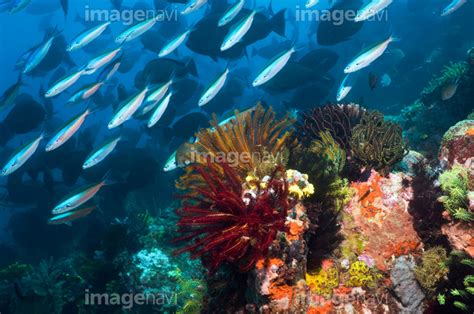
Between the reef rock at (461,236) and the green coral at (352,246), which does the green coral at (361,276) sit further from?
the reef rock at (461,236)

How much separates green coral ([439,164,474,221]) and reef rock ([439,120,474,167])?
1.38ft

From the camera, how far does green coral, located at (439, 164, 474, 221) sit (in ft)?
11.3

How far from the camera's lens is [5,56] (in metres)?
96.6

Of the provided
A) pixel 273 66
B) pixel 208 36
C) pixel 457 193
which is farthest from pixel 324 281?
pixel 208 36

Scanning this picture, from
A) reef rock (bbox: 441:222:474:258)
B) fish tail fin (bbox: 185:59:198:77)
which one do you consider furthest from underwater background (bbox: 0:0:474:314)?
fish tail fin (bbox: 185:59:198:77)

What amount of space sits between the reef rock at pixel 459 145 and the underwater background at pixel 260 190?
0.08ft

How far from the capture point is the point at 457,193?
11.6 ft

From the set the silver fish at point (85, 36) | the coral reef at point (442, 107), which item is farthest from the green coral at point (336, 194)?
the silver fish at point (85, 36)

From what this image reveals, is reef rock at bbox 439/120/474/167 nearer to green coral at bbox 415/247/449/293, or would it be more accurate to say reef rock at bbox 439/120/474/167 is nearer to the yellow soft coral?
green coral at bbox 415/247/449/293

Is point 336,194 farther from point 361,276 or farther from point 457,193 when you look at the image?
point 457,193

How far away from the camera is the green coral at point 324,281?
11.2ft

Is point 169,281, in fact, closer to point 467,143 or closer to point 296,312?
point 296,312

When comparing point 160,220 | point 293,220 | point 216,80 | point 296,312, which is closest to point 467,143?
point 293,220

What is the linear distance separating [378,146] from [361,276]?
1908mm
